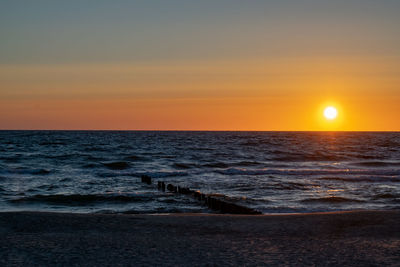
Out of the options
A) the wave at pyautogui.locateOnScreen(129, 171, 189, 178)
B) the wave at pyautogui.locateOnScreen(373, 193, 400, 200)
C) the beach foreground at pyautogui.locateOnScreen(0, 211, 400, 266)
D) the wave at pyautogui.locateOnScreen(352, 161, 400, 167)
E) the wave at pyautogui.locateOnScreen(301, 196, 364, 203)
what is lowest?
the wave at pyautogui.locateOnScreen(129, 171, 189, 178)

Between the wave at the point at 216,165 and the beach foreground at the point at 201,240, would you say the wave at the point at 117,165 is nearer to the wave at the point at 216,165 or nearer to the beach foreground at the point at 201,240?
the wave at the point at 216,165

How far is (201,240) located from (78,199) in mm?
11692

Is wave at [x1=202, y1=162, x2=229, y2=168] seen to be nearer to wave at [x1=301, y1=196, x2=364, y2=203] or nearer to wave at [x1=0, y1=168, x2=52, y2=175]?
wave at [x1=0, y1=168, x2=52, y2=175]

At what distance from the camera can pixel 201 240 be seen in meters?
8.78

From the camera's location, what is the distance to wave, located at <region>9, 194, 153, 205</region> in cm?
1858

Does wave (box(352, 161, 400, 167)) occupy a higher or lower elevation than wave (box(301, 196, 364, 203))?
lower

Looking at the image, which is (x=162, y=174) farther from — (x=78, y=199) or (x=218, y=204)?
(x=218, y=204)

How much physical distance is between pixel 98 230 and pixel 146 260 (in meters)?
2.89

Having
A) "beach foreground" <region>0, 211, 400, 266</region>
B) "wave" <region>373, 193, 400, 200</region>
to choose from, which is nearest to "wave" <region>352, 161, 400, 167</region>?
"wave" <region>373, 193, 400, 200</region>

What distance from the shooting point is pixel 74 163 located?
40.9m

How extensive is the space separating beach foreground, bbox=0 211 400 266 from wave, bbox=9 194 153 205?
7.08 m

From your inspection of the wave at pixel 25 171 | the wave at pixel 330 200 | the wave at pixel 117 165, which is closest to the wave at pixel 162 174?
the wave at pixel 117 165

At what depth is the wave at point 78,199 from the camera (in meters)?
18.6

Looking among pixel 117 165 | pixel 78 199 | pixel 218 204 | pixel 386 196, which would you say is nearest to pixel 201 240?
pixel 218 204
